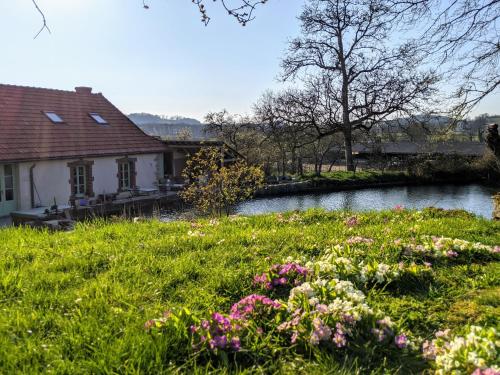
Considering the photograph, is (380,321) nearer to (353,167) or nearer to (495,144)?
(495,144)

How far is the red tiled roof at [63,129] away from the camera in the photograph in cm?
1631

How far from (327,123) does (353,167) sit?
138 inches

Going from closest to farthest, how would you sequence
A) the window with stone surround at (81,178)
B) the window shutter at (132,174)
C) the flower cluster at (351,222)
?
the flower cluster at (351,222) → the window with stone surround at (81,178) → the window shutter at (132,174)

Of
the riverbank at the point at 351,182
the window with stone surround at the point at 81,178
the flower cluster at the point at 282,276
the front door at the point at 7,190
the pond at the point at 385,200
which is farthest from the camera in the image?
the riverbank at the point at 351,182

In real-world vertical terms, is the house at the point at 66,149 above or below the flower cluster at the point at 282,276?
A: above

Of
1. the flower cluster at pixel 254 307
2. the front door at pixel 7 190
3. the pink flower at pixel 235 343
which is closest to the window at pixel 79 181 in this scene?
the front door at pixel 7 190

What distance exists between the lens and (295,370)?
7.61 ft

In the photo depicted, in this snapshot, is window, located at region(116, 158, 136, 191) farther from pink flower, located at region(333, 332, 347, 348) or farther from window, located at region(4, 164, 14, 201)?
pink flower, located at region(333, 332, 347, 348)

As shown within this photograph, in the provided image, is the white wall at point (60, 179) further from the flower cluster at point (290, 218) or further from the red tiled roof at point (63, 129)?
the flower cluster at point (290, 218)

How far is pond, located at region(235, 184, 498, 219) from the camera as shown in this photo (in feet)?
58.5

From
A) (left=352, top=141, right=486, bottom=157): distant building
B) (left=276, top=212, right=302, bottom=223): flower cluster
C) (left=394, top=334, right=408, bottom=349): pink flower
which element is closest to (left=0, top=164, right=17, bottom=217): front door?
(left=276, top=212, right=302, bottom=223): flower cluster

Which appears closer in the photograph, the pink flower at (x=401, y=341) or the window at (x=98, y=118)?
the pink flower at (x=401, y=341)

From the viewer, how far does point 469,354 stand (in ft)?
7.07

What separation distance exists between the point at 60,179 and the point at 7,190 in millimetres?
2006
